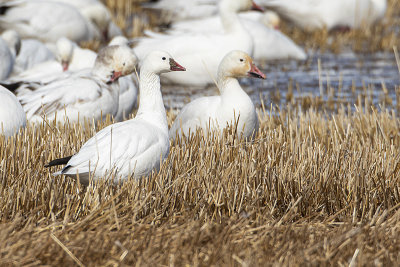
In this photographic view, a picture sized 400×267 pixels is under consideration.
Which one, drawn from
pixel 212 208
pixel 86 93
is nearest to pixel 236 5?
pixel 86 93

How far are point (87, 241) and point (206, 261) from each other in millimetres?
493

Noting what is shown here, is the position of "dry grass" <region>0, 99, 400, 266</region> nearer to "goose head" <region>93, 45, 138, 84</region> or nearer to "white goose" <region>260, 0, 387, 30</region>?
"goose head" <region>93, 45, 138, 84</region>

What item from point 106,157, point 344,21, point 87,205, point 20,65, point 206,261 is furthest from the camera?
point 344,21

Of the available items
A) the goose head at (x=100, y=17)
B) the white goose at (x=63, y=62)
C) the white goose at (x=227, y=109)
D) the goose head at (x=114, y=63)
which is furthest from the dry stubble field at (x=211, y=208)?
the goose head at (x=100, y=17)

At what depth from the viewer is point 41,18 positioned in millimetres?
11172

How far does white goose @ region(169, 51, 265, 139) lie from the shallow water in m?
2.26

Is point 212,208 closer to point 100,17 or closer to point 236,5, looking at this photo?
point 236,5

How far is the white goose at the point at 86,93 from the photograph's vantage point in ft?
19.2

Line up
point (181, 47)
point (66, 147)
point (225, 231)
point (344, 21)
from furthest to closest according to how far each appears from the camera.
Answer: point (344, 21) → point (181, 47) → point (66, 147) → point (225, 231)

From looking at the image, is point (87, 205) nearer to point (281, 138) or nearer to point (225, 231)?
point (225, 231)

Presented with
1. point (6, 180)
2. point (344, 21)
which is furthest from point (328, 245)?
point (344, 21)

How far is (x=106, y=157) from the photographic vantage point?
12.0 ft

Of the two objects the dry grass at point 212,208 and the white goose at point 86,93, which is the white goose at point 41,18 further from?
the dry grass at point 212,208

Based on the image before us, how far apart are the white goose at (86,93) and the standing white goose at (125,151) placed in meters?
1.85
